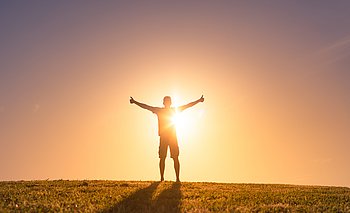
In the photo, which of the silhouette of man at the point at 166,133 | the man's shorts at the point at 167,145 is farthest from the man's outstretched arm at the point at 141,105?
the man's shorts at the point at 167,145

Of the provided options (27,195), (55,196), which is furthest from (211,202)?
(27,195)

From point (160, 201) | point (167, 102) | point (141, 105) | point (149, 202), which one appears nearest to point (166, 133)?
point (167, 102)

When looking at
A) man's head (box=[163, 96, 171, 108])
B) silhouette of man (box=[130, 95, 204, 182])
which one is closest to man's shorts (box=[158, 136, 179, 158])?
silhouette of man (box=[130, 95, 204, 182])

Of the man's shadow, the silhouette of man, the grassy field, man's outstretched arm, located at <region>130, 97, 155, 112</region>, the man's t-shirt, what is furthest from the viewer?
man's outstretched arm, located at <region>130, 97, 155, 112</region>

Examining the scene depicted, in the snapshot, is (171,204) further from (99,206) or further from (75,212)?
(75,212)

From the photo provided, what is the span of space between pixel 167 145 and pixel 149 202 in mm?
7959

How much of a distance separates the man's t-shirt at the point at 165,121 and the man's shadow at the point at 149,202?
16.9ft

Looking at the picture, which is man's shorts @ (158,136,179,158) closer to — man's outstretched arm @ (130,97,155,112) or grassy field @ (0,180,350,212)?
man's outstretched arm @ (130,97,155,112)

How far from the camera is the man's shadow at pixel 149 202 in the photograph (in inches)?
489

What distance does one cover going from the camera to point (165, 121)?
21.6 m

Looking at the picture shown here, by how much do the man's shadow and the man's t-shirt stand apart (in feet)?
16.9

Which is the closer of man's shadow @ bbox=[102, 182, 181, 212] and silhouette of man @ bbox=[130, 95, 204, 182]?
man's shadow @ bbox=[102, 182, 181, 212]

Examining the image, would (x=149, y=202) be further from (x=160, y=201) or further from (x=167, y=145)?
(x=167, y=145)

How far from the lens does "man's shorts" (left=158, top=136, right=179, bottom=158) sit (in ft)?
70.0
